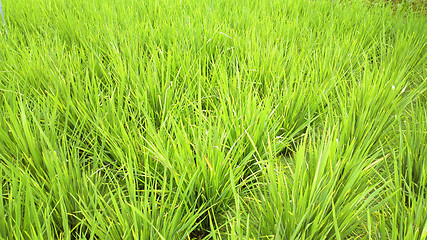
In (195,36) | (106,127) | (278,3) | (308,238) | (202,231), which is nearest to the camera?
(308,238)

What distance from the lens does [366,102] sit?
3.59ft

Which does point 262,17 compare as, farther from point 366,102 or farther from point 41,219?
point 41,219

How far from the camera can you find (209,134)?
2.70 ft

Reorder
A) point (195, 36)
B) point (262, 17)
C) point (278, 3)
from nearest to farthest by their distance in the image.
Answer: point (195, 36), point (262, 17), point (278, 3)

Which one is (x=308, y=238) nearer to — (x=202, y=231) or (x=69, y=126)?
(x=202, y=231)

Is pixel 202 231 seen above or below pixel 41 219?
below

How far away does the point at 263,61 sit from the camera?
135 cm

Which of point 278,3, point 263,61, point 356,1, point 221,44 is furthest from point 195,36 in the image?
point 356,1

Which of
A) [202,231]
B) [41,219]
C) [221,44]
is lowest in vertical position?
[202,231]

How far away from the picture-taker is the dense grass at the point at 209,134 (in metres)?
0.69

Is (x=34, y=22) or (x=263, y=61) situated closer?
(x=263, y=61)

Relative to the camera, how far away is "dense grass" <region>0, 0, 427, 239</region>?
0.69 meters

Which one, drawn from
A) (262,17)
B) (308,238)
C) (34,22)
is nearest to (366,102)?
(308,238)

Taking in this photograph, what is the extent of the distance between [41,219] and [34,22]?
1.54 m
